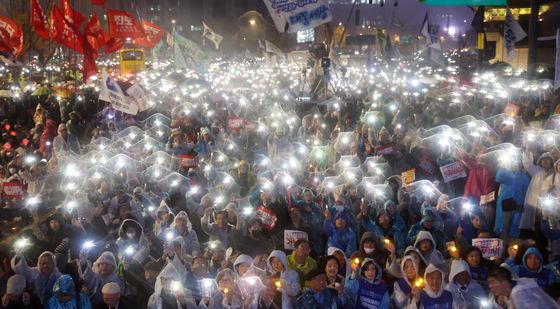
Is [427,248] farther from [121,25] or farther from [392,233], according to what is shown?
[121,25]

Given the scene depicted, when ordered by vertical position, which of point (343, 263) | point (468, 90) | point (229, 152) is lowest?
point (468, 90)

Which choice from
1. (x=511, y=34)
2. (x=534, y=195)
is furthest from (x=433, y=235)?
(x=511, y=34)

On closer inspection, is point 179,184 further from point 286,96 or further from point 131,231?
point 286,96

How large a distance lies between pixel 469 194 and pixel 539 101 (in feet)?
32.2

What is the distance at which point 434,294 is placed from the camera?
196 inches

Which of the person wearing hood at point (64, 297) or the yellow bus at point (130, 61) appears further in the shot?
the yellow bus at point (130, 61)

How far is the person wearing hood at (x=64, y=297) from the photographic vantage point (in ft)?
17.0

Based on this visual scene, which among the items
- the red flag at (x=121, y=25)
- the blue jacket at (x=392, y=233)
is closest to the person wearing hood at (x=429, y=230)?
the blue jacket at (x=392, y=233)

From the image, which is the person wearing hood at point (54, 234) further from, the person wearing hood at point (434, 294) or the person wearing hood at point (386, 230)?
the person wearing hood at point (434, 294)

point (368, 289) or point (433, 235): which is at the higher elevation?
point (368, 289)

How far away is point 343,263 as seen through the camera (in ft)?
19.5

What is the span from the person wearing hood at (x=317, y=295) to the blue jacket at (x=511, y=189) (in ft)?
13.7

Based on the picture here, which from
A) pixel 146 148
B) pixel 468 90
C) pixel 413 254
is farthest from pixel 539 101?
pixel 413 254

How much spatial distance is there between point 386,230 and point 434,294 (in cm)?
226
